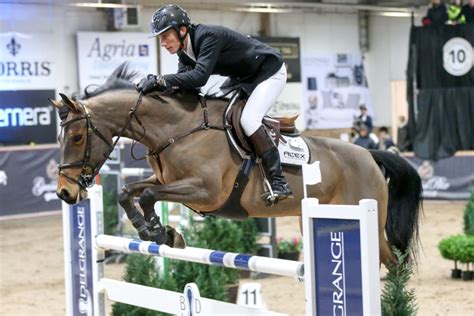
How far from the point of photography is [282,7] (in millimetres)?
19781

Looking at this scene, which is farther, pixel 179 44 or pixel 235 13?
pixel 235 13

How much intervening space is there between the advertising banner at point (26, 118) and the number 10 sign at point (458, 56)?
6919mm

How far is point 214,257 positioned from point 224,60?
113 centimetres

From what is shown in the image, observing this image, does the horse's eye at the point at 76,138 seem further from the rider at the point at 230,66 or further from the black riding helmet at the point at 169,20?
the black riding helmet at the point at 169,20

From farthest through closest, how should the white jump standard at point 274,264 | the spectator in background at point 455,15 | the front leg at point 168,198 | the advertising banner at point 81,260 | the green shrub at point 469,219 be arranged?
the spectator in background at point 455,15 → the green shrub at point 469,219 → the advertising banner at point 81,260 → the front leg at point 168,198 → the white jump standard at point 274,264

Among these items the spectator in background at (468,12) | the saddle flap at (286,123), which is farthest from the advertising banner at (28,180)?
the saddle flap at (286,123)

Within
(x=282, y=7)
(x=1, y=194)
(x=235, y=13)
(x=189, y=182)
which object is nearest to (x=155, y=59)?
(x=235, y=13)

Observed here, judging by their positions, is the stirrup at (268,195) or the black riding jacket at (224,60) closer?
the black riding jacket at (224,60)

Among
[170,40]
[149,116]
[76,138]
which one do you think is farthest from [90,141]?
[170,40]

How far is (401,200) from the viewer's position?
20.7ft

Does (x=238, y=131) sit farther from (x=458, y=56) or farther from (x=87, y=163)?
(x=458, y=56)

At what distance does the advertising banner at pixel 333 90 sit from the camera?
67.9 ft

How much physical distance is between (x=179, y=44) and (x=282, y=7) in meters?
15.2

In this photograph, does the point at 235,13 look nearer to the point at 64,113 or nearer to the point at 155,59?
the point at 155,59
